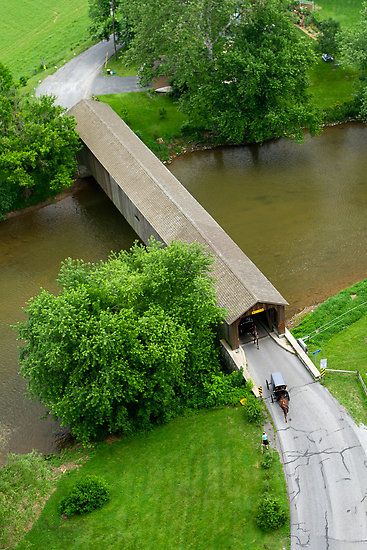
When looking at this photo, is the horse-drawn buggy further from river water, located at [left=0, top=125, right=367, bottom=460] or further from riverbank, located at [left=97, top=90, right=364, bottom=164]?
riverbank, located at [left=97, top=90, right=364, bottom=164]

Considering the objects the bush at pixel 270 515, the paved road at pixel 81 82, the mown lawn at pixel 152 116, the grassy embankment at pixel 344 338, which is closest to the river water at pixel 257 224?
the grassy embankment at pixel 344 338

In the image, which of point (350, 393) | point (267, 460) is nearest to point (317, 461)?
point (267, 460)

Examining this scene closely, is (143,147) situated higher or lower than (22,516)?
higher

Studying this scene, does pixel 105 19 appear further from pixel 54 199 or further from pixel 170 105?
pixel 54 199

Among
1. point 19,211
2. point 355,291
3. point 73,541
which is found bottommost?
point 355,291

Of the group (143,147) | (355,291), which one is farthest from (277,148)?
(355,291)

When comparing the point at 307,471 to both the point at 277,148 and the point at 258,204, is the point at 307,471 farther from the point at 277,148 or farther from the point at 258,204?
the point at 277,148

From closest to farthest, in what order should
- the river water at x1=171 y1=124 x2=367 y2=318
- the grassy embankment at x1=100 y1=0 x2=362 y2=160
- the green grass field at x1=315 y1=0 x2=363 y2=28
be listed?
1. the river water at x1=171 y1=124 x2=367 y2=318
2. the grassy embankment at x1=100 y1=0 x2=362 y2=160
3. the green grass field at x1=315 y1=0 x2=363 y2=28

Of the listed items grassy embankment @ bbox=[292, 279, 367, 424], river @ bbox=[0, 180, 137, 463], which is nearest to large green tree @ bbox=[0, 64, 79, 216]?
river @ bbox=[0, 180, 137, 463]
